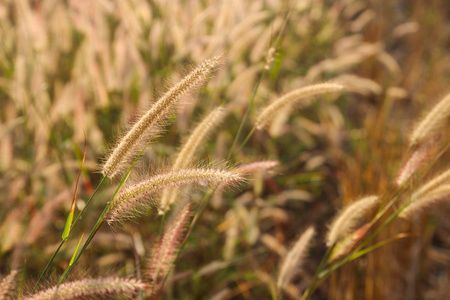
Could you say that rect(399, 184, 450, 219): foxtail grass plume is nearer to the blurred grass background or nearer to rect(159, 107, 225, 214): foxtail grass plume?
the blurred grass background

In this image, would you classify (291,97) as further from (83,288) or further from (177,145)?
(177,145)

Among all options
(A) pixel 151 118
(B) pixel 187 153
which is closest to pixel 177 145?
(B) pixel 187 153

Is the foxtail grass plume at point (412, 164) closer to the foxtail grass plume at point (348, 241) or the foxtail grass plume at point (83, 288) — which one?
the foxtail grass plume at point (348, 241)

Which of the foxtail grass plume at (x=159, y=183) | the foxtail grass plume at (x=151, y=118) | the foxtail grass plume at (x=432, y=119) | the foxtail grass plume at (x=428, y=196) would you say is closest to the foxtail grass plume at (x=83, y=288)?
the foxtail grass plume at (x=159, y=183)

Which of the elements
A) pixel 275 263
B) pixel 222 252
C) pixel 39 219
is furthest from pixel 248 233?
pixel 39 219

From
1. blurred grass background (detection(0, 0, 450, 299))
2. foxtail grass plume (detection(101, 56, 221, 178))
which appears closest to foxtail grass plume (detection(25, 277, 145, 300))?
foxtail grass plume (detection(101, 56, 221, 178))

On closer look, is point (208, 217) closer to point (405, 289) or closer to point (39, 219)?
point (39, 219)
